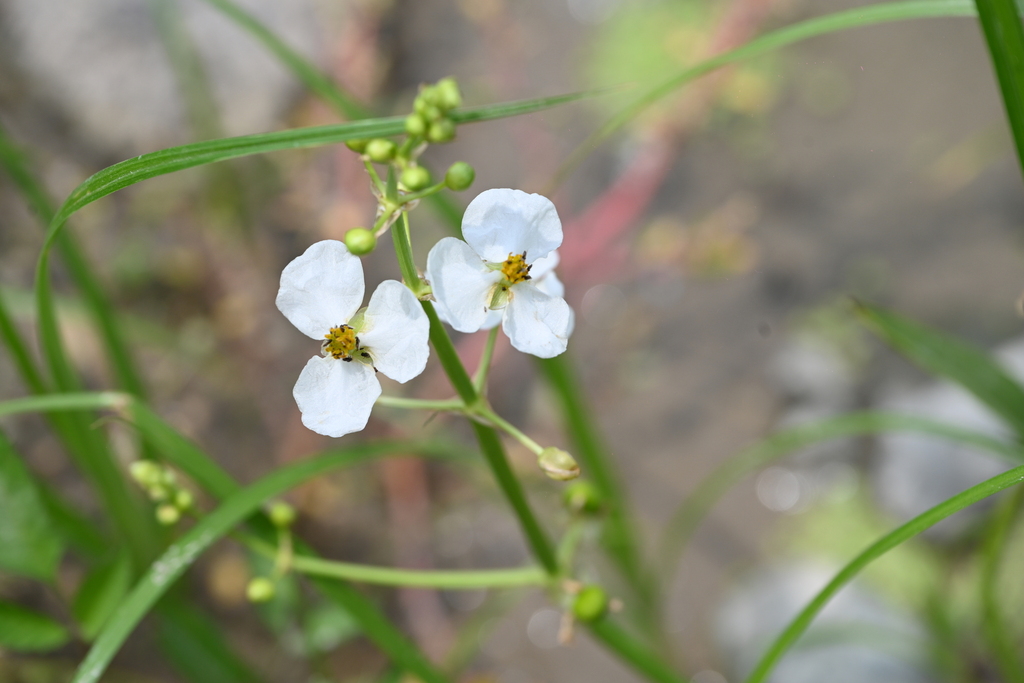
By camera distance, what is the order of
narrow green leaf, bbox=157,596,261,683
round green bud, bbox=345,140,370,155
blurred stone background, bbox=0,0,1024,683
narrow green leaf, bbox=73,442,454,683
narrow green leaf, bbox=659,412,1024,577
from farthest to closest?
blurred stone background, bbox=0,0,1024,683
narrow green leaf, bbox=157,596,261,683
narrow green leaf, bbox=659,412,1024,577
narrow green leaf, bbox=73,442,454,683
round green bud, bbox=345,140,370,155

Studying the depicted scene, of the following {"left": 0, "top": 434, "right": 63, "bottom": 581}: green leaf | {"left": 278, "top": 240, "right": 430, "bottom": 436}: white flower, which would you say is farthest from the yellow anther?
{"left": 0, "top": 434, "right": 63, "bottom": 581}: green leaf

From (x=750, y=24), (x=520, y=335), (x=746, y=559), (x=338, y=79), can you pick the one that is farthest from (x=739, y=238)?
(x=520, y=335)

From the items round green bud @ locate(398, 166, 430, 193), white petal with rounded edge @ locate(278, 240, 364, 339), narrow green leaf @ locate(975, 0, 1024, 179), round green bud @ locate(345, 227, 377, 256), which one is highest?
narrow green leaf @ locate(975, 0, 1024, 179)

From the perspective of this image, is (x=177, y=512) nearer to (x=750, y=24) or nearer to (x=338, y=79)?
(x=338, y=79)

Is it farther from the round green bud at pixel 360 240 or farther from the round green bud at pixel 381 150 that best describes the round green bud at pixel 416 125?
the round green bud at pixel 360 240

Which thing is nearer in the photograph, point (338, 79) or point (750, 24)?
point (750, 24)

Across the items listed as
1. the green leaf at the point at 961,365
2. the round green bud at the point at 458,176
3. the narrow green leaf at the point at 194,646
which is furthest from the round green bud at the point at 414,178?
the narrow green leaf at the point at 194,646

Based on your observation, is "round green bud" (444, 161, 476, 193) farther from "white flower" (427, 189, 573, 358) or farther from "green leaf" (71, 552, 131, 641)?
"green leaf" (71, 552, 131, 641)
